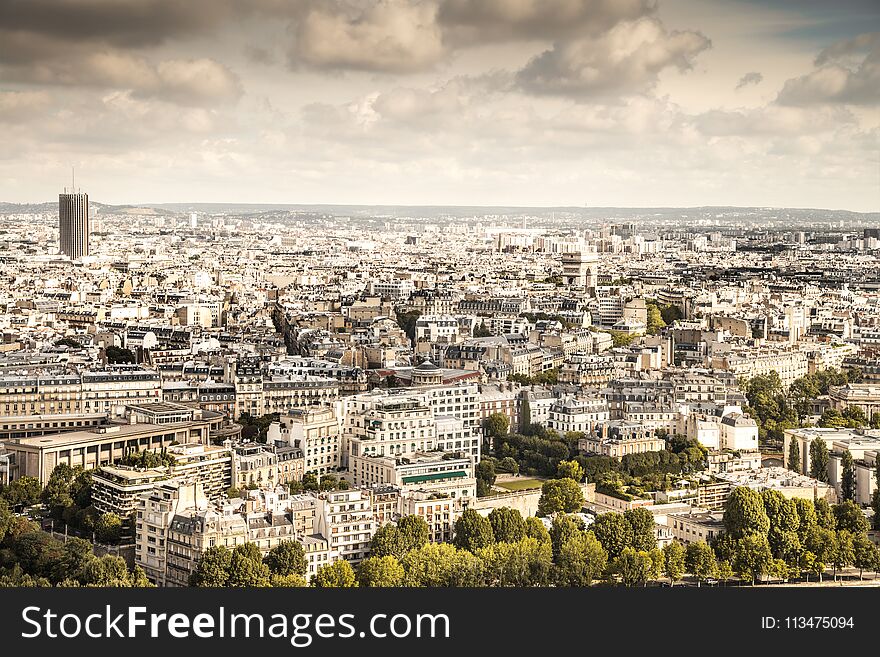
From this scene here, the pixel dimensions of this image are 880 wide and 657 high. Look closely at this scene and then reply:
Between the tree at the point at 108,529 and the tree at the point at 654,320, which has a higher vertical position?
the tree at the point at 654,320

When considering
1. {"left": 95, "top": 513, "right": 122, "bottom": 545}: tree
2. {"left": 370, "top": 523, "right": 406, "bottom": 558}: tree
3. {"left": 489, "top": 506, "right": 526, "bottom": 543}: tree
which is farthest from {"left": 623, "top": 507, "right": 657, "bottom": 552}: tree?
{"left": 95, "top": 513, "right": 122, "bottom": 545}: tree

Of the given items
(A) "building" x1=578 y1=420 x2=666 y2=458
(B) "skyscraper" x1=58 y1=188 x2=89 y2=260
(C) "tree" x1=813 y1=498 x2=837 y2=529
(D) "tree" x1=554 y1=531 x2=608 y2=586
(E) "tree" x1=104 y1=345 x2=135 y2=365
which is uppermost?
(B) "skyscraper" x1=58 y1=188 x2=89 y2=260

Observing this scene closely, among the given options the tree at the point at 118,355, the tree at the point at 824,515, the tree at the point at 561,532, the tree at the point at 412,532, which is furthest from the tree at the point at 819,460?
the tree at the point at 118,355

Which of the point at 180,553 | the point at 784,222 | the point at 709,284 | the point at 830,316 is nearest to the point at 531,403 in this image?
the point at 180,553

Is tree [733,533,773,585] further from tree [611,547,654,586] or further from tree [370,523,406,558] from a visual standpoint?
tree [370,523,406,558]

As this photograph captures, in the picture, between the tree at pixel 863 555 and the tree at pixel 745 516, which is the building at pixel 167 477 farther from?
the tree at pixel 863 555

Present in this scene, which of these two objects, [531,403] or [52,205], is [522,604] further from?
[52,205]

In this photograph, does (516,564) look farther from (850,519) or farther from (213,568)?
(850,519)
